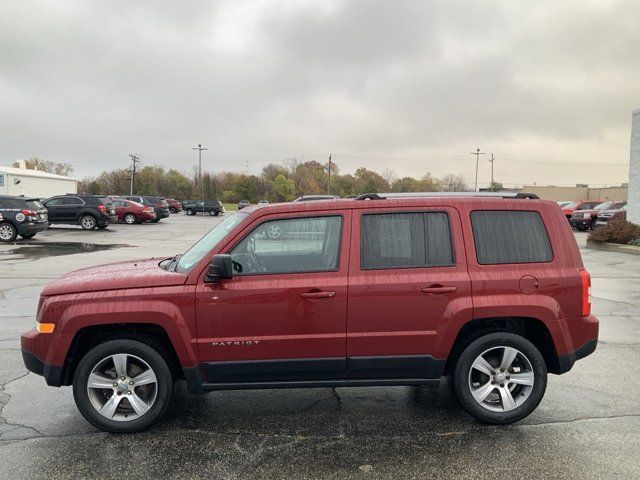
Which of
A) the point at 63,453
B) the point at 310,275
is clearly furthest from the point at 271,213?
the point at 63,453

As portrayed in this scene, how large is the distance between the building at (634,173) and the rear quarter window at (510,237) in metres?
18.6

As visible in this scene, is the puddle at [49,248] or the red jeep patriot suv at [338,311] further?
the puddle at [49,248]

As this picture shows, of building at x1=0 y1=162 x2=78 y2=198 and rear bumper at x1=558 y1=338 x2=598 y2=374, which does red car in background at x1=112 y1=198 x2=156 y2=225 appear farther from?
rear bumper at x1=558 y1=338 x2=598 y2=374

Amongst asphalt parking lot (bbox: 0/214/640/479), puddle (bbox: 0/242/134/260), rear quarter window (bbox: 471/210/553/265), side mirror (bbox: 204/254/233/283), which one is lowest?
asphalt parking lot (bbox: 0/214/640/479)

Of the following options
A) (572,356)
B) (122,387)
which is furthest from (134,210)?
(572,356)

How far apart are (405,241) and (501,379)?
134 centimetres

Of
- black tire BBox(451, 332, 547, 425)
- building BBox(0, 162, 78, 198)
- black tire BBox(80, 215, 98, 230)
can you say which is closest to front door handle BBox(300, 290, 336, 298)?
black tire BBox(451, 332, 547, 425)

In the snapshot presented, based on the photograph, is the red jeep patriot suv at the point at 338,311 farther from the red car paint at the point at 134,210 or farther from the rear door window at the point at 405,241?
the red car paint at the point at 134,210

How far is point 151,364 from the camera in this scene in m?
3.65

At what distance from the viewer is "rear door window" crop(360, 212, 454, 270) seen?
373cm

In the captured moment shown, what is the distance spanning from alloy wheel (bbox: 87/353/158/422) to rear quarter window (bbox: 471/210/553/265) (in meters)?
2.76

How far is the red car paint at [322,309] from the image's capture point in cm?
359

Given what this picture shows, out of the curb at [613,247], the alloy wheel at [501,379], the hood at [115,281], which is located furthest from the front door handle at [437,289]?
the curb at [613,247]

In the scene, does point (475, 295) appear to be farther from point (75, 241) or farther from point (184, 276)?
point (75, 241)
